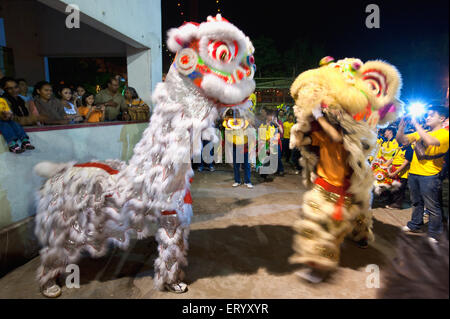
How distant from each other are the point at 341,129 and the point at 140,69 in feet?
14.2

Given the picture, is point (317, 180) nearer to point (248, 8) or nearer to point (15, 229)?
point (248, 8)

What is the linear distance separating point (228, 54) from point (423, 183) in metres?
2.24

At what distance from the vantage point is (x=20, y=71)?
5773mm

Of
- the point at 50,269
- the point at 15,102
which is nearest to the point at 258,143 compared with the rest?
the point at 15,102

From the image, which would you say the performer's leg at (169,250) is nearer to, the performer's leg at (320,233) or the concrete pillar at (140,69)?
the performer's leg at (320,233)

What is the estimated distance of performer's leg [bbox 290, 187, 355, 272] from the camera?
6.03 ft

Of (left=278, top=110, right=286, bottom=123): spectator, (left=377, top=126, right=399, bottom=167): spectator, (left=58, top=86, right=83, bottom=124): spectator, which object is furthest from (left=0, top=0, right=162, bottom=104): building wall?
(left=377, top=126, right=399, bottom=167): spectator

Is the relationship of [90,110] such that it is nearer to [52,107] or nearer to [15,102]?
[52,107]

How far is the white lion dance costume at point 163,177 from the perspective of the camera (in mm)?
1596

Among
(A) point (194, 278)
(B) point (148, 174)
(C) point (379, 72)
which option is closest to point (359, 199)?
(C) point (379, 72)

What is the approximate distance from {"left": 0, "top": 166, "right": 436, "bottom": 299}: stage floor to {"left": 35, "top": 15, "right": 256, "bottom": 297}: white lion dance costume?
25 centimetres

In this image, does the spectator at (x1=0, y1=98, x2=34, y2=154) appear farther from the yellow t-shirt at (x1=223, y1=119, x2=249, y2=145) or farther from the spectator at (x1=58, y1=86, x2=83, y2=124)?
the yellow t-shirt at (x1=223, y1=119, x2=249, y2=145)

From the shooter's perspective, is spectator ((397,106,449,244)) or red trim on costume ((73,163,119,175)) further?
red trim on costume ((73,163,119,175))

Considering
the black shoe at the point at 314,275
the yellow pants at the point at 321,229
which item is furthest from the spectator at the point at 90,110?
the black shoe at the point at 314,275
